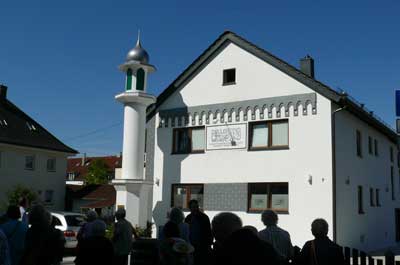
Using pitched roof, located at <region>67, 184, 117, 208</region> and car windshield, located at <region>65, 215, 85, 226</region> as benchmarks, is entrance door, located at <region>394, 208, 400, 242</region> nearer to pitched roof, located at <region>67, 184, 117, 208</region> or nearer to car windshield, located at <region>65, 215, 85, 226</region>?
car windshield, located at <region>65, 215, 85, 226</region>

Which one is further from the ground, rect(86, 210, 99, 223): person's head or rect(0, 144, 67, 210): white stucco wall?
rect(0, 144, 67, 210): white stucco wall

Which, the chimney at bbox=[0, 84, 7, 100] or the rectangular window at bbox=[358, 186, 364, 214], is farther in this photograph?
the chimney at bbox=[0, 84, 7, 100]

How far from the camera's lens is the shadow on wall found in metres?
19.3

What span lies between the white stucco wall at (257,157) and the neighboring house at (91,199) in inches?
653

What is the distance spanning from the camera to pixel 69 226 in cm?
1616

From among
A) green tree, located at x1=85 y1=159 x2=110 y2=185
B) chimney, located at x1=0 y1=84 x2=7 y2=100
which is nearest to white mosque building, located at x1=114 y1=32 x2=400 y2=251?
chimney, located at x1=0 y1=84 x2=7 y2=100

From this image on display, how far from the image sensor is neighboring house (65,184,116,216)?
35.1 metres

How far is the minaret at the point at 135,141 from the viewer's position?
1836cm

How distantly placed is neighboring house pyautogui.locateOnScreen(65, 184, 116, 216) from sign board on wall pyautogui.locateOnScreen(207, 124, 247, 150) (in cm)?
1836

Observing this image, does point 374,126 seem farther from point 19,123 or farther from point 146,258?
point 19,123

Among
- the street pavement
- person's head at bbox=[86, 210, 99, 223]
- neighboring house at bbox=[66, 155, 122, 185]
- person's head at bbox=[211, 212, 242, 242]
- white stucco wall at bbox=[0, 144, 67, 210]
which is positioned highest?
neighboring house at bbox=[66, 155, 122, 185]

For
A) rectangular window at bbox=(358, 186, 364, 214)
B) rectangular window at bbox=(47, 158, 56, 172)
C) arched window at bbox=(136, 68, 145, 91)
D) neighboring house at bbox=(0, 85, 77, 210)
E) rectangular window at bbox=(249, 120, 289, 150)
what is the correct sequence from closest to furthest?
rectangular window at bbox=(249, 120, 289, 150)
rectangular window at bbox=(358, 186, 364, 214)
arched window at bbox=(136, 68, 145, 91)
neighboring house at bbox=(0, 85, 77, 210)
rectangular window at bbox=(47, 158, 56, 172)

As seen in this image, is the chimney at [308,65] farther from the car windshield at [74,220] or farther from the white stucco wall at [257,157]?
the car windshield at [74,220]

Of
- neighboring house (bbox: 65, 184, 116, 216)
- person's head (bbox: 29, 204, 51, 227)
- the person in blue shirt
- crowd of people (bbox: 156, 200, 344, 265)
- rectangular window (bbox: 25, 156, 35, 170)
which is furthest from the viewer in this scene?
neighboring house (bbox: 65, 184, 116, 216)
